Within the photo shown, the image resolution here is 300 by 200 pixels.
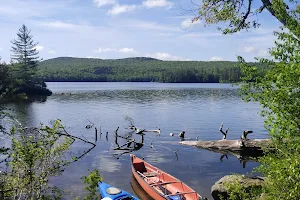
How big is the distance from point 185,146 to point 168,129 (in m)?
9.22

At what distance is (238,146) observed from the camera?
96.9ft

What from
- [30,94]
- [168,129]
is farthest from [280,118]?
[30,94]

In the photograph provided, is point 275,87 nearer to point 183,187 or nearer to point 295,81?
point 295,81

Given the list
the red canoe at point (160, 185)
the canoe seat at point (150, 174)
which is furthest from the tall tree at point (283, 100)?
the canoe seat at point (150, 174)

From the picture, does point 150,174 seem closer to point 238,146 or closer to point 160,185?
point 160,185

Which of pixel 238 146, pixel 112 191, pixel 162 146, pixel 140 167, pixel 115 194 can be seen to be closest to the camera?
pixel 115 194

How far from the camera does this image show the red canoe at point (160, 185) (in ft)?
58.2

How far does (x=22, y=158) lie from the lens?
23.8 feet

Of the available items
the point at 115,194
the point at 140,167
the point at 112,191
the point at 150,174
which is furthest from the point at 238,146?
the point at 115,194

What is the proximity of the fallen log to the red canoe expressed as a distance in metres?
10.0

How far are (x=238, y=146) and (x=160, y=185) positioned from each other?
12.3 m

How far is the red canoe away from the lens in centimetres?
1773

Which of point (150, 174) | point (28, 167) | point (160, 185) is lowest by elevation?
point (150, 174)

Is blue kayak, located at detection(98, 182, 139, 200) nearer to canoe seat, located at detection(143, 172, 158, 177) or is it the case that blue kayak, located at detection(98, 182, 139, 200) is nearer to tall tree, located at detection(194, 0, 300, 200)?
canoe seat, located at detection(143, 172, 158, 177)
